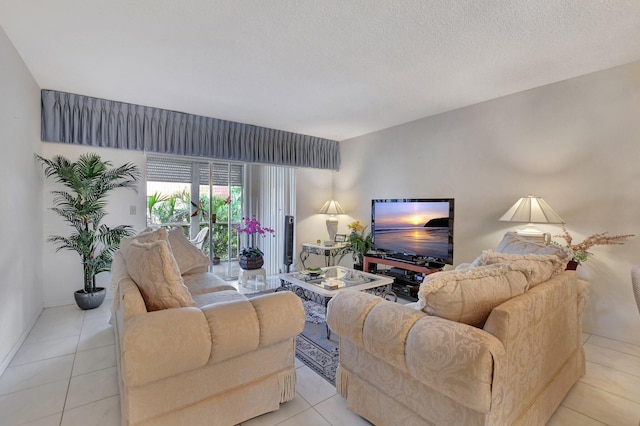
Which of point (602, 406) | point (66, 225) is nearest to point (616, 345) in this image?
point (602, 406)

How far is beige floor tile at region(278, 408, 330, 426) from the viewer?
1608mm

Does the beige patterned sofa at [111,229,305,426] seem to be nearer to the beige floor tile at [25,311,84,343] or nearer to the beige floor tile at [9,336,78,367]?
the beige floor tile at [9,336,78,367]

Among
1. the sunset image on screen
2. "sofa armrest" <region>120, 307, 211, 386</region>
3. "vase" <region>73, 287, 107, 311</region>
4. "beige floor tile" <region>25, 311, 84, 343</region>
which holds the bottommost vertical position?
"beige floor tile" <region>25, 311, 84, 343</region>

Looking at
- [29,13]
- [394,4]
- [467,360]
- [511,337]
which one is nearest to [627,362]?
[511,337]

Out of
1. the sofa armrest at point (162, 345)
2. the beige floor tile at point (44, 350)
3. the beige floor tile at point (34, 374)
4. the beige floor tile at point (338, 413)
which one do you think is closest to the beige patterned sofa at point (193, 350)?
the sofa armrest at point (162, 345)

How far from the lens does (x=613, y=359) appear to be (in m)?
2.32

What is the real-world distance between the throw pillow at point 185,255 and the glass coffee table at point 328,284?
0.87 metres

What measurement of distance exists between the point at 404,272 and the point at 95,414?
3.42 meters

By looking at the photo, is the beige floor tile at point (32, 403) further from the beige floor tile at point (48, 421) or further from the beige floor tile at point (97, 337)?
the beige floor tile at point (97, 337)

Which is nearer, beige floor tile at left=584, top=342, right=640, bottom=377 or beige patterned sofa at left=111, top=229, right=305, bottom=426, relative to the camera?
beige patterned sofa at left=111, top=229, right=305, bottom=426

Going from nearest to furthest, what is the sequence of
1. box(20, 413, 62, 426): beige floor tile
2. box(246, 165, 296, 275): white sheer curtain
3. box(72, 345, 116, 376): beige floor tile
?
box(20, 413, 62, 426): beige floor tile, box(72, 345, 116, 376): beige floor tile, box(246, 165, 296, 275): white sheer curtain

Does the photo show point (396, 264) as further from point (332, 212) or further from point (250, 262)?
point (250, 262)

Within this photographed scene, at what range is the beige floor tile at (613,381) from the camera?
6.21ft

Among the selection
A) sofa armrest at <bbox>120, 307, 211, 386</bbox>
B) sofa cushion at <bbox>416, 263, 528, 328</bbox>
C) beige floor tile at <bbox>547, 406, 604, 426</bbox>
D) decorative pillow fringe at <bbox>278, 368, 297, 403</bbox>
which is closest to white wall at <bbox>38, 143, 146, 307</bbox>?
sofa armrest at <bbox>120, 307, 211, 386</bbox>
